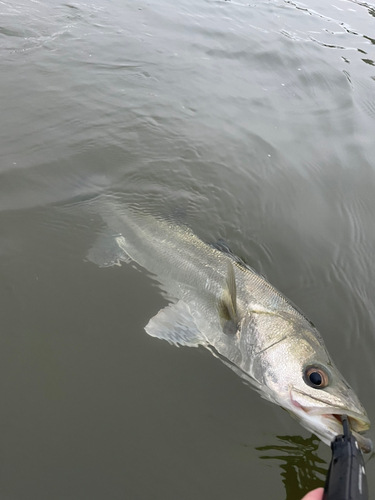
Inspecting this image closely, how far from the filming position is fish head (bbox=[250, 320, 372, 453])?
2.43 meters

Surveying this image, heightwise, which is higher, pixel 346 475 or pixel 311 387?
pixel 346 475

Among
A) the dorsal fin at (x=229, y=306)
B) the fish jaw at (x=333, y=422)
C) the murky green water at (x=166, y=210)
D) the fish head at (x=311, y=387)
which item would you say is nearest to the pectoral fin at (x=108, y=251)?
the murky green water at (x=166, y=210)

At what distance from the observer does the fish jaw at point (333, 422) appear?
2340 millimetres

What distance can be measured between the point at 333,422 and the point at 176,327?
1571 mm

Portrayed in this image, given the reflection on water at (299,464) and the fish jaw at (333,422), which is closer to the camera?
the fish jaw at (333,422)

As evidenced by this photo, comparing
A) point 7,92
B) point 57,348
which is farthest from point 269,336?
point 7,92

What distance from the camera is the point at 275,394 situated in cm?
284

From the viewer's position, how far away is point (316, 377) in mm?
2678

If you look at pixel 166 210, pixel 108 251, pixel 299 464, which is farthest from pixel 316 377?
pixel 166 210

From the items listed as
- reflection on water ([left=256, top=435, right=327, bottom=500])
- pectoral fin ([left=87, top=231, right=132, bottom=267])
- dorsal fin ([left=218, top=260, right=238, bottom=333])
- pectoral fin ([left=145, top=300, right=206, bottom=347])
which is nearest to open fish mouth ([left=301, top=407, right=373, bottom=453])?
reflection on water ([left=256, top=435, right=327, bottom=500])

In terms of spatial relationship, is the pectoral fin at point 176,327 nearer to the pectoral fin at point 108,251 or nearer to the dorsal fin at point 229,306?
the dorsal fin at point 229,306

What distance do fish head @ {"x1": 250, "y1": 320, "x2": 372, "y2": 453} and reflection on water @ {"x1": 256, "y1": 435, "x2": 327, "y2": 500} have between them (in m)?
0.20

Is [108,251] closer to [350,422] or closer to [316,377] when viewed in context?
[316,377]

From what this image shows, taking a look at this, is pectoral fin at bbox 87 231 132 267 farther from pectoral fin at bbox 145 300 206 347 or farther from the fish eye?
the fish eye
